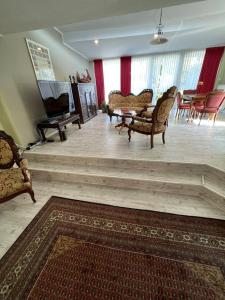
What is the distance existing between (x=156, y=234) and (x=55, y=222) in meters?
1.19

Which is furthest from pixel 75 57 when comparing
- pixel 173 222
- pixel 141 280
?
pixel 141 280

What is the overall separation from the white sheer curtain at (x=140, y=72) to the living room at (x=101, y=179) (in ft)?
5.64

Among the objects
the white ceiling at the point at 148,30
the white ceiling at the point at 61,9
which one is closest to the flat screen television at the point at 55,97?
the white ceiling at the point at 61,9

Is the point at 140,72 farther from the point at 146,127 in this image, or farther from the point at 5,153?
the point at 5,153

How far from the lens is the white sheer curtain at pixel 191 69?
220 inches

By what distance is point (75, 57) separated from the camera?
5.09 metres

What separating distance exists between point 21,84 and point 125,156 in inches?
102

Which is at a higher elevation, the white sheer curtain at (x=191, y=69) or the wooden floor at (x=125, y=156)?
the white sheer curtain at (x=191, y=69)

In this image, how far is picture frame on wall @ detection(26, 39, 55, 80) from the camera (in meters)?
3.04

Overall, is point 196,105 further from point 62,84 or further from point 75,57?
point 75,57

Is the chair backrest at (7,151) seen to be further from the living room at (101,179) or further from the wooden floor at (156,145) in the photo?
the wooden floor at (156,145)

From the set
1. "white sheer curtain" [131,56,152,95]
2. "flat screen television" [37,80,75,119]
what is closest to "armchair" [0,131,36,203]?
"flat screen television" [37,80,75,119]

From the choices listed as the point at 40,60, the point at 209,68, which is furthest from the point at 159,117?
the point at 209,68

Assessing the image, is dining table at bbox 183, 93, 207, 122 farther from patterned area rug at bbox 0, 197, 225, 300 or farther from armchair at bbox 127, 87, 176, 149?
patterned area rug at bbox 0, 197, 225, 300
